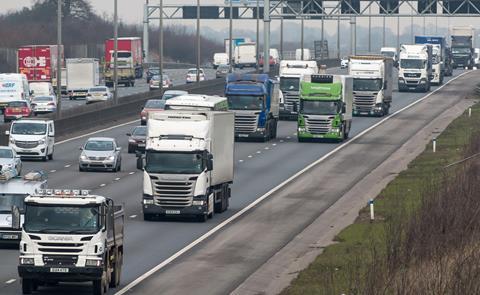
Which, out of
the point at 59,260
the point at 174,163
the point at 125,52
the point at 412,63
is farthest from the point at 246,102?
the point at 125,52

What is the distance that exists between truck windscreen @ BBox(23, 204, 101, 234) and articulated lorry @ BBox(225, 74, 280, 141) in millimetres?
47253

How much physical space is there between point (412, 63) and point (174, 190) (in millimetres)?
83437

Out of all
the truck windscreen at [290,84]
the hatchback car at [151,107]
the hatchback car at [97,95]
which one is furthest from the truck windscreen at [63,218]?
the hatchback car at [97,95]

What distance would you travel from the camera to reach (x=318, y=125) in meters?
83.4

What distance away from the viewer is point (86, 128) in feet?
298

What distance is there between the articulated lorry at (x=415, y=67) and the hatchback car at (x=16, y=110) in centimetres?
4400

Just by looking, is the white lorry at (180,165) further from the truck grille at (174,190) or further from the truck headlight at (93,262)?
the truck headlight at (93,262)

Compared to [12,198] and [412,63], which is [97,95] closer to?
[412,63]

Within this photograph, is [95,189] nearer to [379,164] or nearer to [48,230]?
[379,164]

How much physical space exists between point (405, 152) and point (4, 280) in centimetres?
4398

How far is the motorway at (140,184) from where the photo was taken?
135 feet

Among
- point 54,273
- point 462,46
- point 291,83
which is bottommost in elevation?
point 54,273

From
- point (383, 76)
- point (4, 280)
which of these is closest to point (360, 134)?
point (383, 76)

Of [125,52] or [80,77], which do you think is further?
[125,52]
